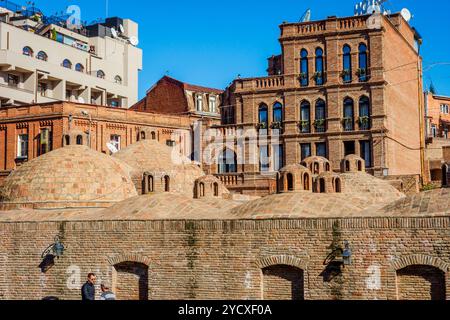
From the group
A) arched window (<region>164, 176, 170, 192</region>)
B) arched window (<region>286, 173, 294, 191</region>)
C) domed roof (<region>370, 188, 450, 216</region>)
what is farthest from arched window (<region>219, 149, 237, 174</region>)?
domed roof (<region>370, 188, 450, 216</region>)

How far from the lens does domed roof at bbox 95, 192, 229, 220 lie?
974 inches

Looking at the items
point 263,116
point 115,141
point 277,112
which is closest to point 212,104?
point 115,141

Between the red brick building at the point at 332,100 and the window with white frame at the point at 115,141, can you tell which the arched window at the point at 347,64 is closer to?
the red brick building at the point at 332,100

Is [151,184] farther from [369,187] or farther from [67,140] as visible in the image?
[369,187]

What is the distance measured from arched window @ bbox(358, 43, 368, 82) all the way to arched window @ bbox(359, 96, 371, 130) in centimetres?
123

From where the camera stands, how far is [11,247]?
25828mm

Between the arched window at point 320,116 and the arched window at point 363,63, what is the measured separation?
2802mm

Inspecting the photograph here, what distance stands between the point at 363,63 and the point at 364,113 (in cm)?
296

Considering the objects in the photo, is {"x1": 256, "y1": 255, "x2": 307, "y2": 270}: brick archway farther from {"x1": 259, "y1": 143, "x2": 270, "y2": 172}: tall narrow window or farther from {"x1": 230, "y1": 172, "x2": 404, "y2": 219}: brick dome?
{"x1": 259, "y1": 143, "x2": 270, "y2": 172}: tall narrow window

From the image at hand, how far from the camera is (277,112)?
4666cm

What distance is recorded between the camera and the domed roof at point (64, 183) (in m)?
31.2

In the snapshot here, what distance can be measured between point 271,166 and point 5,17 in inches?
1053

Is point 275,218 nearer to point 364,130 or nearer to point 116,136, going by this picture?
point 364,130
